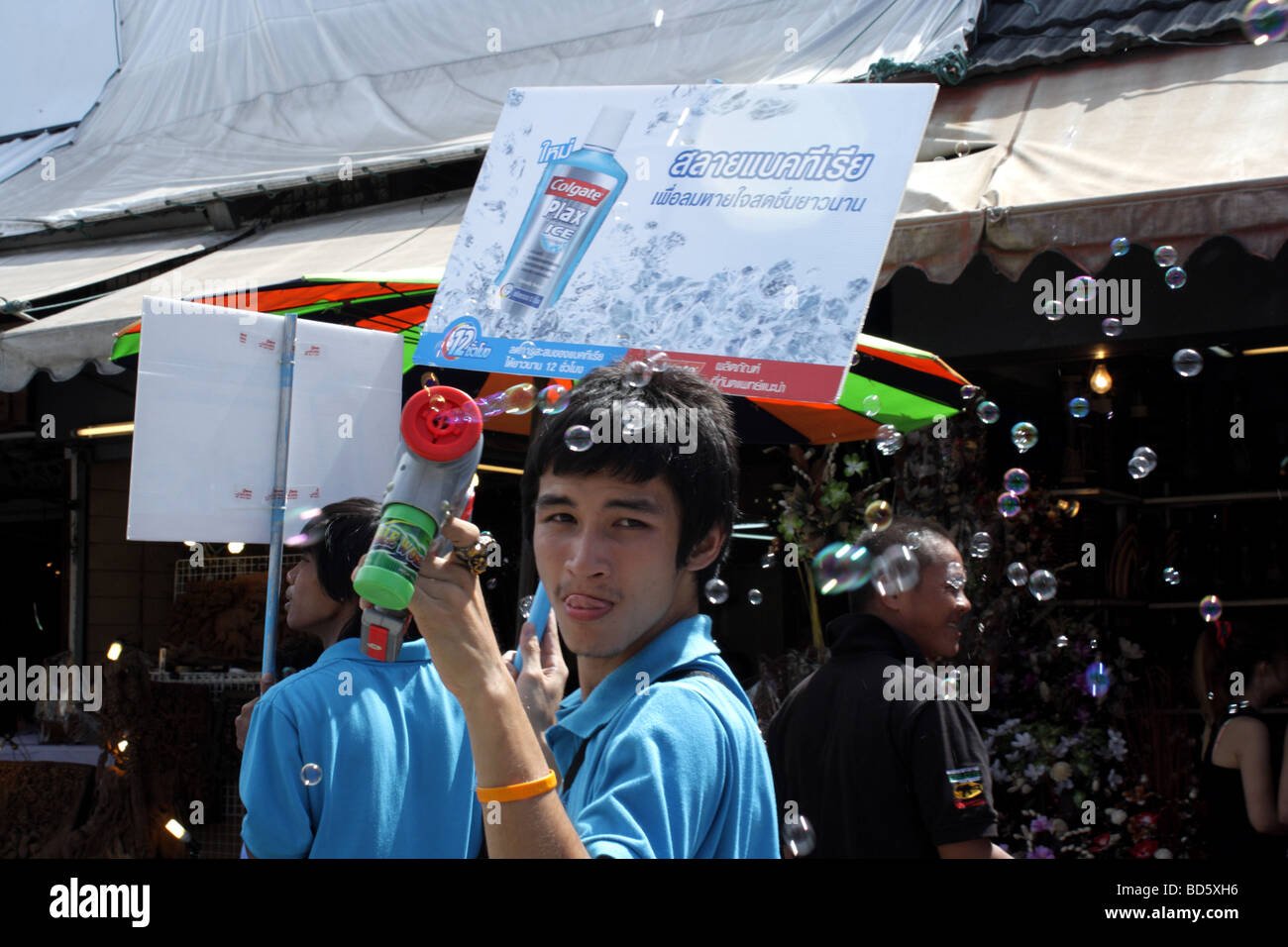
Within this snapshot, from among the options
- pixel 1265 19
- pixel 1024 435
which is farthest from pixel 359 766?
pixel 1265 19

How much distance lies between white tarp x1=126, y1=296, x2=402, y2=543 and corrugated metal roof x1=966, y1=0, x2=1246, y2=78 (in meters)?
4.38

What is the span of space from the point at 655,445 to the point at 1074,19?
222 inches

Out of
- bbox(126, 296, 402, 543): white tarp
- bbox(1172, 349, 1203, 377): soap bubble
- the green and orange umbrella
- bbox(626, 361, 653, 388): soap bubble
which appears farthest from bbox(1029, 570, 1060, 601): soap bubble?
bbox(626, 361, 653, 388): soap bubble

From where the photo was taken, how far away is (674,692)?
4.81 ft

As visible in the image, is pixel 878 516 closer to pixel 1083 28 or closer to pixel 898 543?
pixel 898 543

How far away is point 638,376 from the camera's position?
1737 mm

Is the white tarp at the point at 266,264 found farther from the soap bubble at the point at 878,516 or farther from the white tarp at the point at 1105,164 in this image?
the white tarp at the point at 1105,164

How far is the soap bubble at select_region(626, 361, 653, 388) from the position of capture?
67.4 inches

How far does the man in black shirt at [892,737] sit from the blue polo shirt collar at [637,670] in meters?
1.18

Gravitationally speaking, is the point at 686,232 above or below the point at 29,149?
below


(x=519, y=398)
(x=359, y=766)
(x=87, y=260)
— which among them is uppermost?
(x=87, y=260)

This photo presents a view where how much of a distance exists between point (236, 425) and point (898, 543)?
1700 mm

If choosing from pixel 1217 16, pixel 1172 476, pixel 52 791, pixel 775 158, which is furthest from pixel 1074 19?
pixel 52 791
